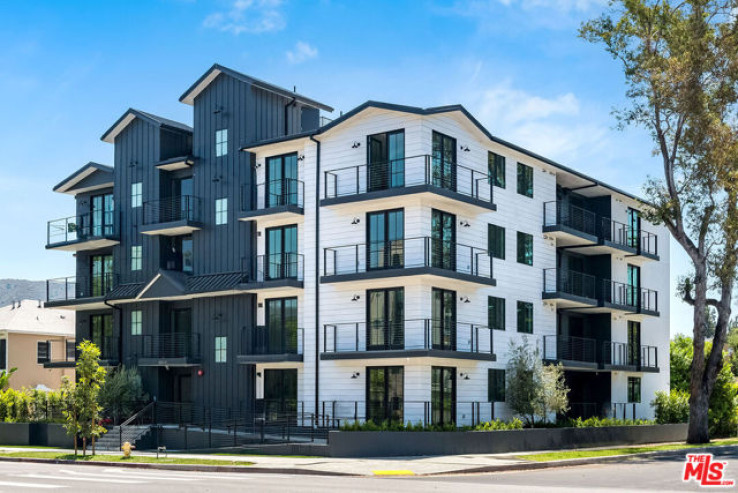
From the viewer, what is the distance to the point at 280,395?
37500 millimetres

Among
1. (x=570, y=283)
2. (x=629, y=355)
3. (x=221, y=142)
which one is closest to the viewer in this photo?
(x=221, y=142)

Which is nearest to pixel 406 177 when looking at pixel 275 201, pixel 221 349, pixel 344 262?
pixel 344 262

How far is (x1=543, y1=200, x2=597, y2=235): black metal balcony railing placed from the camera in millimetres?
42875

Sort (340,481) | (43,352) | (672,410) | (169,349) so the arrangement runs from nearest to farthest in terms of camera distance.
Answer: (340,481) < (169,349) < (672,410) < (43,352)

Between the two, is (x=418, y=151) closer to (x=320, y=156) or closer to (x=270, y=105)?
(x=320, y=156)

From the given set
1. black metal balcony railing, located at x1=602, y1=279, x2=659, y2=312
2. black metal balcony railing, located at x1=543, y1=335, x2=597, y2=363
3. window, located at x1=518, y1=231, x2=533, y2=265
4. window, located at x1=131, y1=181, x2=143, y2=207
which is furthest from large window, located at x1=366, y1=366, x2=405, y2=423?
black metal balcony railing, located at x1=602, y1=279, x2=659, y2=312

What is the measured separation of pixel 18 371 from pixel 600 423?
3696cm

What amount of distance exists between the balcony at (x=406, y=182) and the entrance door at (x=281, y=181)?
186cm

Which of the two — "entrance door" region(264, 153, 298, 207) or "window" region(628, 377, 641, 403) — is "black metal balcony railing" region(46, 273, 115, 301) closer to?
"entrance door" region(264, 153, 298, 207)

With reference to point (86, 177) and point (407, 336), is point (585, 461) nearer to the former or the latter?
point (407, 336)

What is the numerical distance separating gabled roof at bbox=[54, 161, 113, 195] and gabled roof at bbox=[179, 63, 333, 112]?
616cm

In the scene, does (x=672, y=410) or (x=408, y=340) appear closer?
(x=408, y=340)

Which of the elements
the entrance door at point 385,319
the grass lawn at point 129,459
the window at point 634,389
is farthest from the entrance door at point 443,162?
the window at point 634,389

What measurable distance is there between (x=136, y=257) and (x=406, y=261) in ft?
50.4
